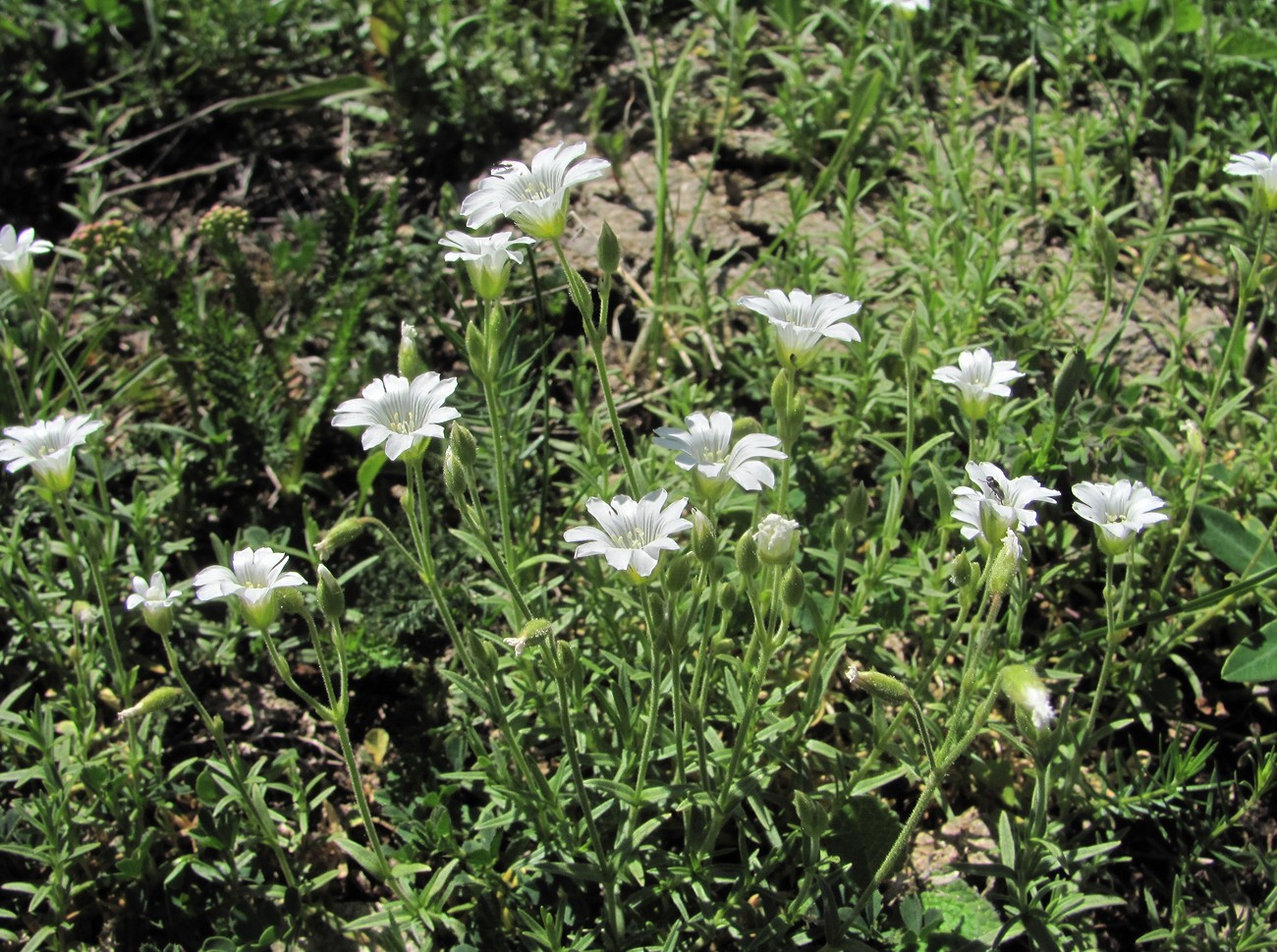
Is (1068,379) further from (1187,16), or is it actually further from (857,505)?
(1187,16)

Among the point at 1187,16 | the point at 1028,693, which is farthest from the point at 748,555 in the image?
the point at 1187,16

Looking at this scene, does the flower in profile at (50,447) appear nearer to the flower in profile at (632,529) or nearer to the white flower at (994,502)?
the flower in profile at (632,529)

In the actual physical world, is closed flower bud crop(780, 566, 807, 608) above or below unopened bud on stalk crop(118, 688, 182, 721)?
above

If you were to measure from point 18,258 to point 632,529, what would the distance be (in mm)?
1844

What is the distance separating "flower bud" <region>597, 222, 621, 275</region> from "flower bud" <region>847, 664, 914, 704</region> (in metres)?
0.95

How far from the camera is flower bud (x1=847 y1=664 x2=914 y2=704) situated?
6.85ft

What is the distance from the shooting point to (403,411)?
2.28 m

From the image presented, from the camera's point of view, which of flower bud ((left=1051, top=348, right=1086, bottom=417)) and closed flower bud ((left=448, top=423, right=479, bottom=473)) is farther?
flower bud ((left=1051, top=348, right=1086, bottom=417))

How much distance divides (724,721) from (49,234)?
368 cm

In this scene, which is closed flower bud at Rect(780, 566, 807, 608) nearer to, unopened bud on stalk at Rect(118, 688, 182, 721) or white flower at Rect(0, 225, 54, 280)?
unopened bud on stalk at Rect(118, 688, 182, 721)

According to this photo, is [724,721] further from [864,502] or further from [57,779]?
[57,779]

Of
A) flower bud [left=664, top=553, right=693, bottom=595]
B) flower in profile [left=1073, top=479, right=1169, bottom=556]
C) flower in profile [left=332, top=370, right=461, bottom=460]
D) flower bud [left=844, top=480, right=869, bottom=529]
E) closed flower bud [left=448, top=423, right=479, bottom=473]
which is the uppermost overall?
flower in profile [left=332, top=370, right=461, bottom=460]

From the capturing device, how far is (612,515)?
6.87ft

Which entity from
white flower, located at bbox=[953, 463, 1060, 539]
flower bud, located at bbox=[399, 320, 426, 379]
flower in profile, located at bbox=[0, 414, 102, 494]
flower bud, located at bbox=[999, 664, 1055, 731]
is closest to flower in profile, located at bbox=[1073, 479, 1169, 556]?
white flower, located at bbox=[953, 463, 1060, 539]
